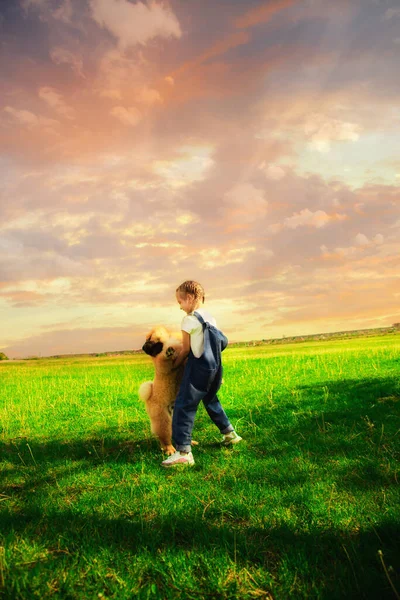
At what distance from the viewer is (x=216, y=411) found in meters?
7.09

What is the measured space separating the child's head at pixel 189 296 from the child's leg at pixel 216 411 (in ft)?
4.82

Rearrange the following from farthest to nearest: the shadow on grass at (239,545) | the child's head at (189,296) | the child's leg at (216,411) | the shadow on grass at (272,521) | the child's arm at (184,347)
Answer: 1. the child's leg at (216,411)
2. the child's head at (189,296)
3. the child's arm at (184,347)
4. the shadow on grass at (272,521)
5. the shadow on grass at (239,545)

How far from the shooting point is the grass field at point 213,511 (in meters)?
3.54

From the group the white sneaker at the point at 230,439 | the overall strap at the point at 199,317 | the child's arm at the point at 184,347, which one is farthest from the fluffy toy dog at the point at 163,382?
the white sneaker at the point at 230,439

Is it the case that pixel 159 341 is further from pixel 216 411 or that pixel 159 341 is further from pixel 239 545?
pixel 239 545

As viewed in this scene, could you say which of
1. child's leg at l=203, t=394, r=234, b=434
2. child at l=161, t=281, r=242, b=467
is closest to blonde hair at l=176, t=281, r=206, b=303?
child at l=161, t=281, r=242, b=467

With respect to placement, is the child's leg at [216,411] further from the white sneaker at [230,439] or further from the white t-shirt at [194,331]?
the white t-shirt at [194,331]

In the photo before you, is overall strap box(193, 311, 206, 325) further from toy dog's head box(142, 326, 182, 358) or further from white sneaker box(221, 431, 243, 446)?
white sneaker box(221, 431, 243, 446)

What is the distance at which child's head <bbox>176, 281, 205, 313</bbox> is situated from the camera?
6465 mm

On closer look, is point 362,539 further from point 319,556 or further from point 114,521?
point 114,521

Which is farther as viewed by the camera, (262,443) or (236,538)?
(262,443)

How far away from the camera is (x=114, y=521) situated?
4.65 metres

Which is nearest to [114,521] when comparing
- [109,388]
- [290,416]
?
[290,416]

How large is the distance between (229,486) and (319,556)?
193 centimetres
